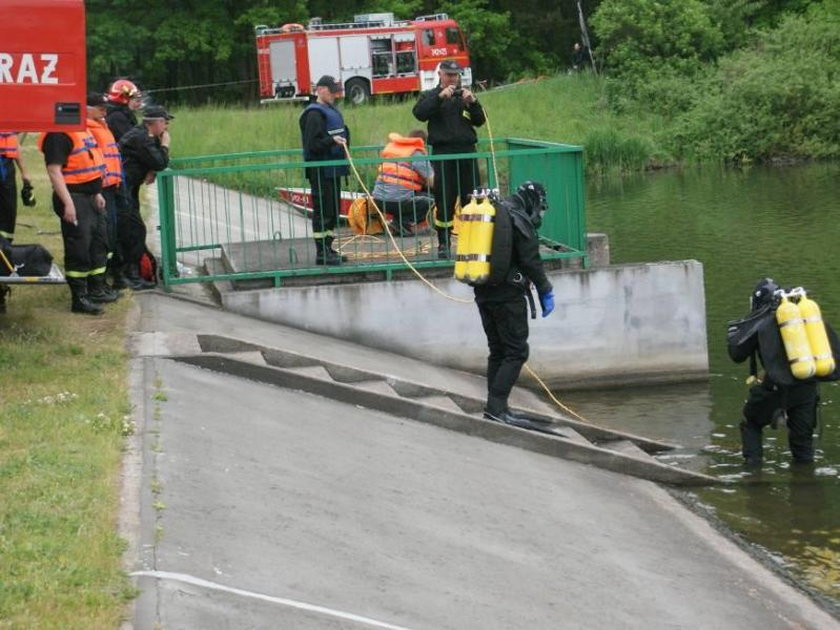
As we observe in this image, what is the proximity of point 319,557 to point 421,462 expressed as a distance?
104 inches

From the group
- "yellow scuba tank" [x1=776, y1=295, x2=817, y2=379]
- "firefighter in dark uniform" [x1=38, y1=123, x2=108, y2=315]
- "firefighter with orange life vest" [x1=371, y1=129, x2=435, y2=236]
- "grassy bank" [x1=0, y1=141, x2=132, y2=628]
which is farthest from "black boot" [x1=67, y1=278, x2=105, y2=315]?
"yellow scuba tank" [x1=776, y1=295, x2=817, y2=379]

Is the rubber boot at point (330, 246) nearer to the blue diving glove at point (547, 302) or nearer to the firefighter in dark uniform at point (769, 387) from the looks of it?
the blue diving glove at point (547, 302)

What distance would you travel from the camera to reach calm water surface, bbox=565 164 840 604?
10156 mm

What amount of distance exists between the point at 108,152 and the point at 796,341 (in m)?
6.25

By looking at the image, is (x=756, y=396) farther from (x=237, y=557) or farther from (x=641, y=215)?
(x=641, y=215)

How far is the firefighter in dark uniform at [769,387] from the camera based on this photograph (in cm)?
1062

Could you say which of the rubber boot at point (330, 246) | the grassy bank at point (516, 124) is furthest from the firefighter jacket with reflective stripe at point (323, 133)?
the grassy bank at point (516, 124)


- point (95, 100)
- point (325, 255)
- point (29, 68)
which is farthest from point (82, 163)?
point (325, 255)

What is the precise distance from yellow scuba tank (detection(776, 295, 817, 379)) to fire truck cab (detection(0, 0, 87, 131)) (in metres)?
5.23

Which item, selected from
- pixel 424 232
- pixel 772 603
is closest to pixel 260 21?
pixel 424 232

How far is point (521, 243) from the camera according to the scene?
427 inches

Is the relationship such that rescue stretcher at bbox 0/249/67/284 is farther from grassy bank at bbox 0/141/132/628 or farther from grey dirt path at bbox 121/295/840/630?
grey dirt path at bbox 121/295/840/630

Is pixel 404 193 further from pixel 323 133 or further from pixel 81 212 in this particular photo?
pixel 81 212

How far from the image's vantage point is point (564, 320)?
14055 millimetres
